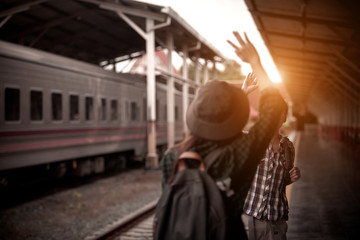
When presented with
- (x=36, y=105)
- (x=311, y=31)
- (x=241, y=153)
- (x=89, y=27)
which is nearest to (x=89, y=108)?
(x=36, y=105)

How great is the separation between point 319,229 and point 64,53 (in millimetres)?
17037

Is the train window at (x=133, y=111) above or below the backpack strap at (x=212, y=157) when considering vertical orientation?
above

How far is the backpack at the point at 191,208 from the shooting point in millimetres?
1972

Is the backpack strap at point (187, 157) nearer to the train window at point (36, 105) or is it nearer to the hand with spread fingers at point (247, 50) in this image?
the hand with spread fingers at point (247, 50)

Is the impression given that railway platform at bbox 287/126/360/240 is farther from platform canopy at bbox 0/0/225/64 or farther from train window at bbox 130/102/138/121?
platform canopy at bbox 0/0/225/64

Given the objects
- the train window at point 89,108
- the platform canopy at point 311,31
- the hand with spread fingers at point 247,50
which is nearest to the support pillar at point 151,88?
the train window at point 89,108

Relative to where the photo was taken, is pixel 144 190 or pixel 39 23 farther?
pixel 39 23

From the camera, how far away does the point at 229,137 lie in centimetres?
219

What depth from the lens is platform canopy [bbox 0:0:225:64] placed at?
15406 millimetres

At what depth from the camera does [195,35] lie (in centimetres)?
1923

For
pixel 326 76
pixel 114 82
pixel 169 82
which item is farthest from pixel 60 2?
pixel 326 76

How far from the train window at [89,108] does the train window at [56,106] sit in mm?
1626

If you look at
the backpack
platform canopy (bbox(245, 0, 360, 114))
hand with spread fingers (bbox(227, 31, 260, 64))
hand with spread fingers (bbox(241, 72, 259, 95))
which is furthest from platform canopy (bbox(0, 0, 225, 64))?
the backpack

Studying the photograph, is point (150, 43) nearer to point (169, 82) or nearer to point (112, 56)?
point (169, 82)
